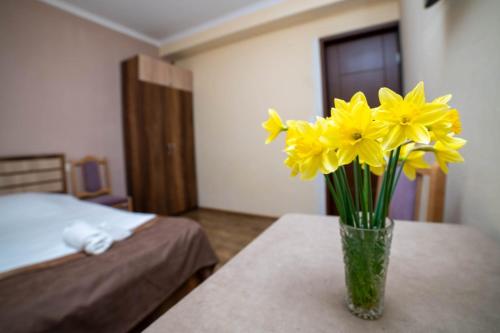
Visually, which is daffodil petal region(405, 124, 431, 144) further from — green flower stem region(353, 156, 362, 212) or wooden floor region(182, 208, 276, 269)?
wooden floor region(182, 208, 276, 269)

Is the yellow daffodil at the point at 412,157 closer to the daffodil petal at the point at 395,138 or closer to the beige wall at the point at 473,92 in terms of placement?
the daffodil petal at the point at 395,138

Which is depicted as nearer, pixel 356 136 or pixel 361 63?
pixel 356 136

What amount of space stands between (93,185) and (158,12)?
2420 millimetres

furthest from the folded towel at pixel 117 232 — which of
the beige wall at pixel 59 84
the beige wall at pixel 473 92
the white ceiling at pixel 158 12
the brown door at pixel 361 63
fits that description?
the white ceiling at pixel 158 12

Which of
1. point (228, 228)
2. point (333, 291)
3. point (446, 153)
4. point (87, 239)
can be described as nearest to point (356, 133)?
point (446, 153)

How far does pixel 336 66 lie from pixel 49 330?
334 cm

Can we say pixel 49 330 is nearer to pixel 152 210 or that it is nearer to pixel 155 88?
pixel 152 210

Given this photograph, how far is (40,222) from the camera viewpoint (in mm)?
1713

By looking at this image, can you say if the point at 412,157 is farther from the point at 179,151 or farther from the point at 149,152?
the point at 179,151

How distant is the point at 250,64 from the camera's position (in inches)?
135

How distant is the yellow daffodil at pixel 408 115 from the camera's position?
359mm

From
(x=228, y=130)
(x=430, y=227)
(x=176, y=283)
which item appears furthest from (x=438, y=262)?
(x=228, y=130)

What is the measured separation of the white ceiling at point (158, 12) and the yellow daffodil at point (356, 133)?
125 inches

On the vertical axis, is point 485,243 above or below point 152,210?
above
